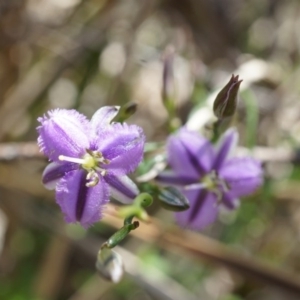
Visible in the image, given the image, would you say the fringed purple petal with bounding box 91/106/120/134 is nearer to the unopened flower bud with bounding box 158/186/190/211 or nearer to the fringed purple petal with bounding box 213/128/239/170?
the unopened flower bud with bounding box 158/186/190/211

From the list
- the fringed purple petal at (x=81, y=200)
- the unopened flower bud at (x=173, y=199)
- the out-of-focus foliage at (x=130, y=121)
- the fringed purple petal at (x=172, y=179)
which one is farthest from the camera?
the out-of-focus foliage at (x=130, y=121)

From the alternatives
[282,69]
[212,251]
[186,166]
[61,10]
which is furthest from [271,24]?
[186,166]

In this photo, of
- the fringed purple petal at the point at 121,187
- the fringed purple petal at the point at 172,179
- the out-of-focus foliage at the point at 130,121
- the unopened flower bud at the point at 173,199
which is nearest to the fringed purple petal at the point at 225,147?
the fringed purple petal at the point at 172,179

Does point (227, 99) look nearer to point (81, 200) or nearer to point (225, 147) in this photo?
point (225, 147)

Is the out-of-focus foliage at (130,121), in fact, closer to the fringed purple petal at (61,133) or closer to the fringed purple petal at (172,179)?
the fringed purple petal at (172,179)

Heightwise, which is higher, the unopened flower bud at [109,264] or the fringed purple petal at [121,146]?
the fringed purple petal at [121,146]

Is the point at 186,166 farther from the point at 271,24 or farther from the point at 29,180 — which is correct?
the point at 271,24

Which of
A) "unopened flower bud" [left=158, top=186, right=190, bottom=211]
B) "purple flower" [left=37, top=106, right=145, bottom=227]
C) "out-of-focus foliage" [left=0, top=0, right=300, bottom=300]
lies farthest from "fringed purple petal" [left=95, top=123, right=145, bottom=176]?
"out-of-focus foliage" [left=0, top=0, right=300, bottom=300]
